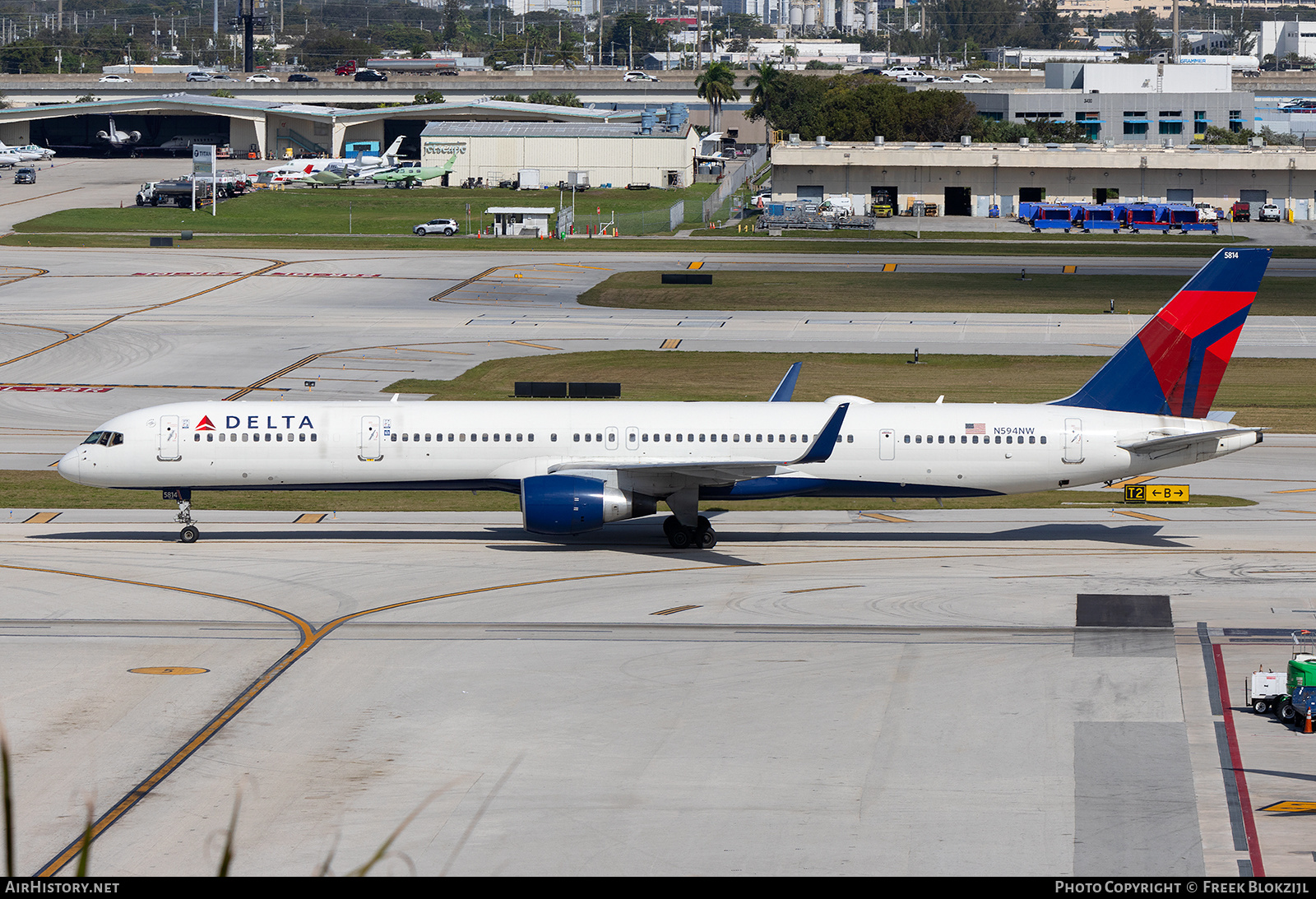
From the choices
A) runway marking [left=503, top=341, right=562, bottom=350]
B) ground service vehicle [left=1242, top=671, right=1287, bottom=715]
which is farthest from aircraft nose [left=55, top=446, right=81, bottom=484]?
runway marking [left=503, top=341, right=562, bottom=350]

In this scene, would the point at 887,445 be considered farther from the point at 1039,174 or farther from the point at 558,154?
the point at 558,154

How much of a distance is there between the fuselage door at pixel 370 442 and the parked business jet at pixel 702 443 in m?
0.04

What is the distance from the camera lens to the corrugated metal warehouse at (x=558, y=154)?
538 feet

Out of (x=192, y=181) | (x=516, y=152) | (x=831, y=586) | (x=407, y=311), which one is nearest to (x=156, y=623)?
(x=831, y=586)

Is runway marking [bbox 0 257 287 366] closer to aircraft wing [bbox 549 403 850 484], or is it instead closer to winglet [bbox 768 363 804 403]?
aircraft wing [bbox 549 403 850 484]

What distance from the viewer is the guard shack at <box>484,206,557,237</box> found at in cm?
12912

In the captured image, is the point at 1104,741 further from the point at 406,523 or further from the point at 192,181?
the point at 192,181

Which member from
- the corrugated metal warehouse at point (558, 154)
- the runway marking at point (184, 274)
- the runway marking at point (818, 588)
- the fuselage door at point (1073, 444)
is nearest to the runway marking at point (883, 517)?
the fuselage door at point (1073, 444)

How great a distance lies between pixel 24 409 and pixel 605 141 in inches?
4281

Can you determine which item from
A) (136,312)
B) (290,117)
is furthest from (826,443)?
(290,117)

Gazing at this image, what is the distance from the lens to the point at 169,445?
42.6 meters

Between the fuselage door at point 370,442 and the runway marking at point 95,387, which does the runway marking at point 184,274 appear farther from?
the fuselage door at point 370,442

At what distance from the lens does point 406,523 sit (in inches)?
1871

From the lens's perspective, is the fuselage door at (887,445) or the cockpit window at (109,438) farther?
the fuselage door at (887,445)
